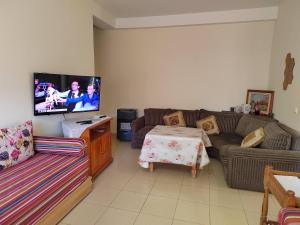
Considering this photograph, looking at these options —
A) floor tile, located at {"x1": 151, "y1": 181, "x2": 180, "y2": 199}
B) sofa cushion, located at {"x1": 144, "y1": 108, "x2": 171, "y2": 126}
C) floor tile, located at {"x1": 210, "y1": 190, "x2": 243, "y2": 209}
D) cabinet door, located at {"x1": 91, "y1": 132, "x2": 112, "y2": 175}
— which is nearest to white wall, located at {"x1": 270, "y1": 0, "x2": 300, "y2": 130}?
floor tile, located at {"x1": 210, "y1": 190, "x2": 243, "y2": 209}

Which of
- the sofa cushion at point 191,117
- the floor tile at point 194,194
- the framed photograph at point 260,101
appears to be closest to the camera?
the floor tile at point 194,194

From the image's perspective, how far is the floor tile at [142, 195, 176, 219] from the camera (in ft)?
7.32

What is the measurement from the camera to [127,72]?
4.94 metres

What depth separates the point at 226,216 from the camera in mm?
2193

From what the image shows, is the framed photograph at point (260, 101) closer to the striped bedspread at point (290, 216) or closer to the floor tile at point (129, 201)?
the floor tile at point (129, 201)

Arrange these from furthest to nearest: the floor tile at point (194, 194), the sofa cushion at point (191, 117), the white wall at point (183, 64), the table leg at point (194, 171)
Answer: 1. the sofa cushion at point (191, 117)
2. the white wall at point (183, 64)
3. the table leg at point (194, 171)
4. the floor tile at point (194, 194)

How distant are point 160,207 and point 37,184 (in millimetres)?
1290

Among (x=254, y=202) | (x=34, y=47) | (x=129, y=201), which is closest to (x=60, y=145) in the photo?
(x=129, y=201)

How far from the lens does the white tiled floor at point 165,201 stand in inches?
84.0

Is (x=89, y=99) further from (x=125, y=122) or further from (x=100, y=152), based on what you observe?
(x=125, y=122)

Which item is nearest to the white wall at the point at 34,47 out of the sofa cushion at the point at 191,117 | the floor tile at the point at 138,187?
the floor tile at the point at 138,187

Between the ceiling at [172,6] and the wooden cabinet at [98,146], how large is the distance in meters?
2.23

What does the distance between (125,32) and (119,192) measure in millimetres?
3605

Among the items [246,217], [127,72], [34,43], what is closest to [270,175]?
[246,217]
